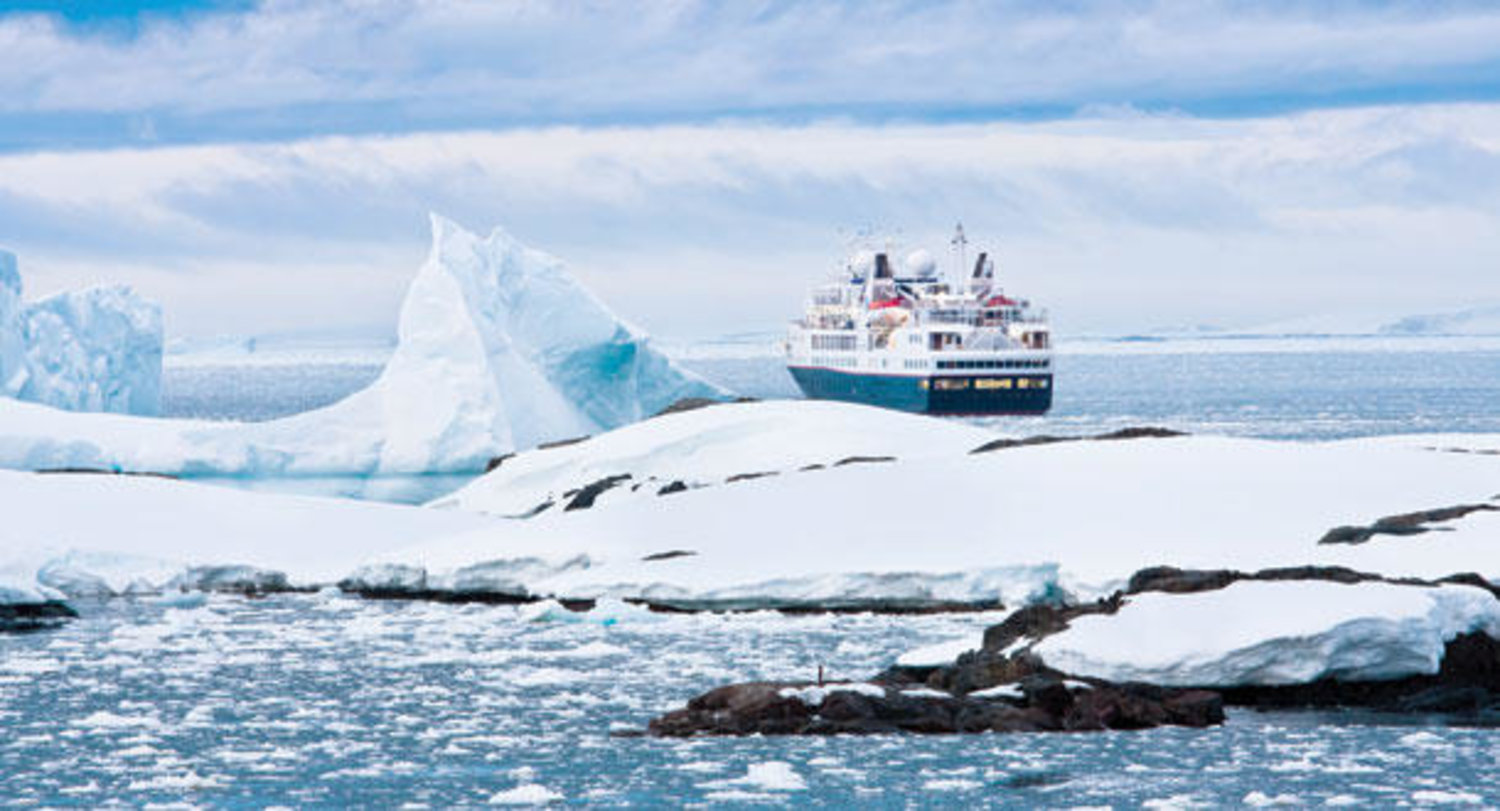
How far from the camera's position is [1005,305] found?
89.1 meters

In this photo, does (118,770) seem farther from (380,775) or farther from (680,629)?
(680,629)

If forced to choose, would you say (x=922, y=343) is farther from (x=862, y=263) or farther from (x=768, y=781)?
(x=768, y=781)

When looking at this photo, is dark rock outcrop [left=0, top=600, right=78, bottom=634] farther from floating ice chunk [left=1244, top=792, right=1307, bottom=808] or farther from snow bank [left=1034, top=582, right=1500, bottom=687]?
floating ice chunk [left=1244, top=792, right=1307, bottom=808]

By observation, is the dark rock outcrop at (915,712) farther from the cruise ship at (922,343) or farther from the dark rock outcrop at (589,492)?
the cruise ship at (922,343)

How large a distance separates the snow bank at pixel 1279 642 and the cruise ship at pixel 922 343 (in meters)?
65.9

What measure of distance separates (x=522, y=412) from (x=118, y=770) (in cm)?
3186

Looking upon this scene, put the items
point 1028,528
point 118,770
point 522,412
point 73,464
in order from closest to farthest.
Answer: point 118,770 → point 1028,528 → point 73,464 → point 522,412

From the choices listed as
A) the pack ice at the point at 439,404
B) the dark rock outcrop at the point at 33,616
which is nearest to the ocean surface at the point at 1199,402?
the pack ice at the point at 439,404

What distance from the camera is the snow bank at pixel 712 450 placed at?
37.2 meters

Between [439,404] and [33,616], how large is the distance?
690 inches

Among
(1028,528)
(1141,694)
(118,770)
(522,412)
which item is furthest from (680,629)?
(522,412)

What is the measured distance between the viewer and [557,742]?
53.9 feet

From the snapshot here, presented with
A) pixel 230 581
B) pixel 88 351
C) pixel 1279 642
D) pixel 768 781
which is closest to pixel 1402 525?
pixel 1279 642

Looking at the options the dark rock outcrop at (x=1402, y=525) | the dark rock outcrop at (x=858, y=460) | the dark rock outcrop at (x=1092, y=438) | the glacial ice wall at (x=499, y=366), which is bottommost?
the dark rock outcrop at (x=1402, y=525)
